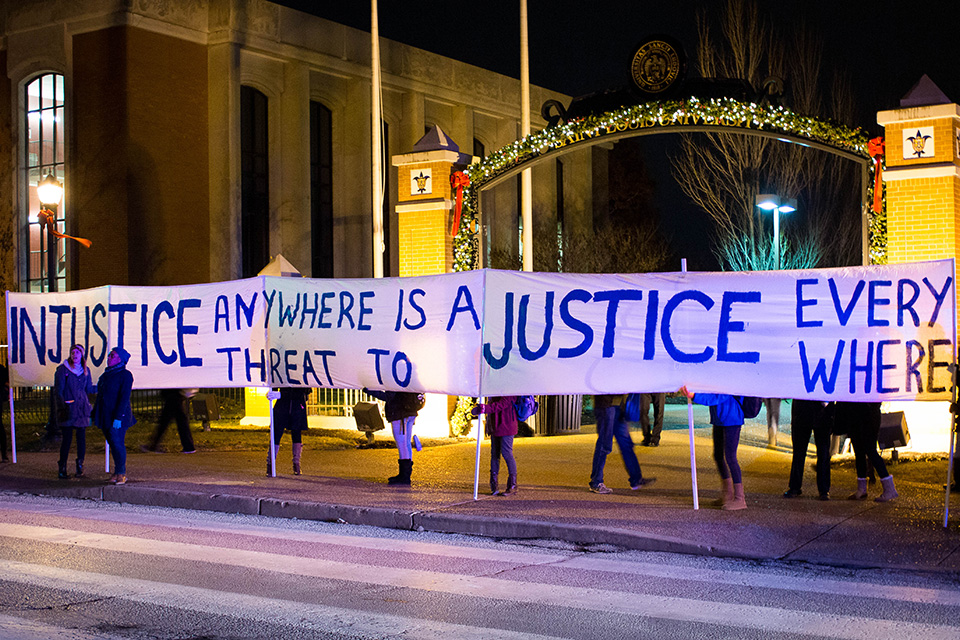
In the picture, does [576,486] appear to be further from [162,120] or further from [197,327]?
[162,120]

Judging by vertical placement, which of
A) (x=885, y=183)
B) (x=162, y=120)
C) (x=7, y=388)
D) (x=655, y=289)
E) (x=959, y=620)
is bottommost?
(x=959, y=620)

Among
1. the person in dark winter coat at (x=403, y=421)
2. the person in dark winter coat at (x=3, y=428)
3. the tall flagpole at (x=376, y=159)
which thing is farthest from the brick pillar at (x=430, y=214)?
the person in dark winter coat at (x=3, y=428)

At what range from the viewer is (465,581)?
7832 millimetres

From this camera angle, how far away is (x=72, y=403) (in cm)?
1372

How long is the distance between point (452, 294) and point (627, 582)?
16.1 feet

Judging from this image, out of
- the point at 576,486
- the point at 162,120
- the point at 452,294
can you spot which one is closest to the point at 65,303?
the point at 452,294

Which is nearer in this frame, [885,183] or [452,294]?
[452,294]

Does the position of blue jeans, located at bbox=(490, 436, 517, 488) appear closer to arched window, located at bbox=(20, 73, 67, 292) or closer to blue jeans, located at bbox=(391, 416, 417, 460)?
blue jeans, located at bbox=(391, 416, 417, 460)

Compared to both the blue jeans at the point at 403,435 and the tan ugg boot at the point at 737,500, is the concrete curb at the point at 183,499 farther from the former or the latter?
the tan ugg boot at the point at 737,500

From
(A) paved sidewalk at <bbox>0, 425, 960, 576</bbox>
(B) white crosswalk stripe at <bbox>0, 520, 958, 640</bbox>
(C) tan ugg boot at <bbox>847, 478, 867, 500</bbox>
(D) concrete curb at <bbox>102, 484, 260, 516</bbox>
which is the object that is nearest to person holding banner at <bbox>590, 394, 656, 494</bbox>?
(A) paved sidewalk at <bbox>0, 425, 960, 576</bbox>

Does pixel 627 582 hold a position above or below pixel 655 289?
below

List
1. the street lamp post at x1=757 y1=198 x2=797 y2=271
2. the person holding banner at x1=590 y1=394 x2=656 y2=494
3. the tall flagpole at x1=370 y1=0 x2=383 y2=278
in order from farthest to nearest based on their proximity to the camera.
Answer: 1. the street lamp post at x1=757 y1=198 x2=797 y2=271
2. the tall flagpole at x1=370 y1=0 x2=383 y2=278
3. the person holding banner at x1=590 y1=394 x2=656 y2=494

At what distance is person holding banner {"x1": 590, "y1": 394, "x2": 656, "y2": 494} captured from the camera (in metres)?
11.8

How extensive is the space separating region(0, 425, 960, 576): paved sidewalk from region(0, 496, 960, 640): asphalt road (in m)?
0.30
